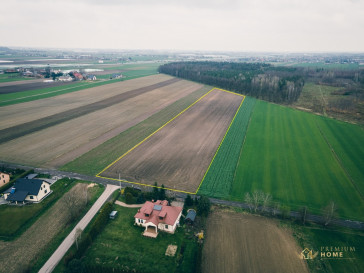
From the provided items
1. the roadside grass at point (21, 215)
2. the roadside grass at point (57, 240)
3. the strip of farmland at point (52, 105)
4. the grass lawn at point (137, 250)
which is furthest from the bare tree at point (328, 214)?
the strip of farmland at point (52, 105)

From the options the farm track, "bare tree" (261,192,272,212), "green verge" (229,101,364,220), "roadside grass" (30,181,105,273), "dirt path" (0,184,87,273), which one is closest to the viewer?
"dirt path" (0,184,87,273)

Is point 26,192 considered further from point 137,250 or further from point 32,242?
point 137,250

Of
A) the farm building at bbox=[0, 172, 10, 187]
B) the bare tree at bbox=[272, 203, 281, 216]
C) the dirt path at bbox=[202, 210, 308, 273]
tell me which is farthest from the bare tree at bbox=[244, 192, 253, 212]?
the farm building at bbox=[0, 172, 10, 187]

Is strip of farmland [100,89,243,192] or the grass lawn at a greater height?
strip of farmland [100,89,243,192]

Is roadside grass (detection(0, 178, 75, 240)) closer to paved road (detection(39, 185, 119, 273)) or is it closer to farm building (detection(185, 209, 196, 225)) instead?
paved road (detection(39, 185, 119, 273))

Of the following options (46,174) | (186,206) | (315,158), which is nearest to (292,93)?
(315,158)

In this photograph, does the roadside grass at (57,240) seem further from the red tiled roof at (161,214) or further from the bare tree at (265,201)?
the bare tree at (265,201)

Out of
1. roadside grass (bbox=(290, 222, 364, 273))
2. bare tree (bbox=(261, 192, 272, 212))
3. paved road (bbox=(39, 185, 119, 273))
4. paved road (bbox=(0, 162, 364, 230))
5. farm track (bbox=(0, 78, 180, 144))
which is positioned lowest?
paved road (bbox=(39, 185, 119, 273))
